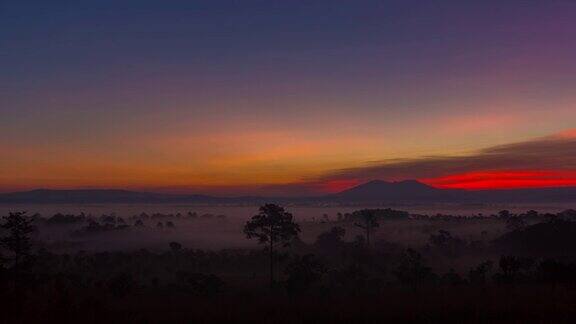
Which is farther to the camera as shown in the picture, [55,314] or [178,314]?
[178,314]

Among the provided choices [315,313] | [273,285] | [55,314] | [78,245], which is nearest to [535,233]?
[273,285]

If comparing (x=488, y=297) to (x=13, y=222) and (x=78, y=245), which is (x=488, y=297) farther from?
(x=78, y=245)

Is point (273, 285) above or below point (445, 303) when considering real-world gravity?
below

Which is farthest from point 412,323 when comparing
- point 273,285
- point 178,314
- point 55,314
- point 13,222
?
point 273,285

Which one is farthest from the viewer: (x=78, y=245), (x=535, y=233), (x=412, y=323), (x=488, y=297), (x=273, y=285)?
(x=78, y=245)

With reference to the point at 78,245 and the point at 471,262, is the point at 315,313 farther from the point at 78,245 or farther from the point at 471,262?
the point at 78,245

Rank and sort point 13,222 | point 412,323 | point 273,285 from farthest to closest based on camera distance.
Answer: point 273,285 → point 13,222 → point 412,323
